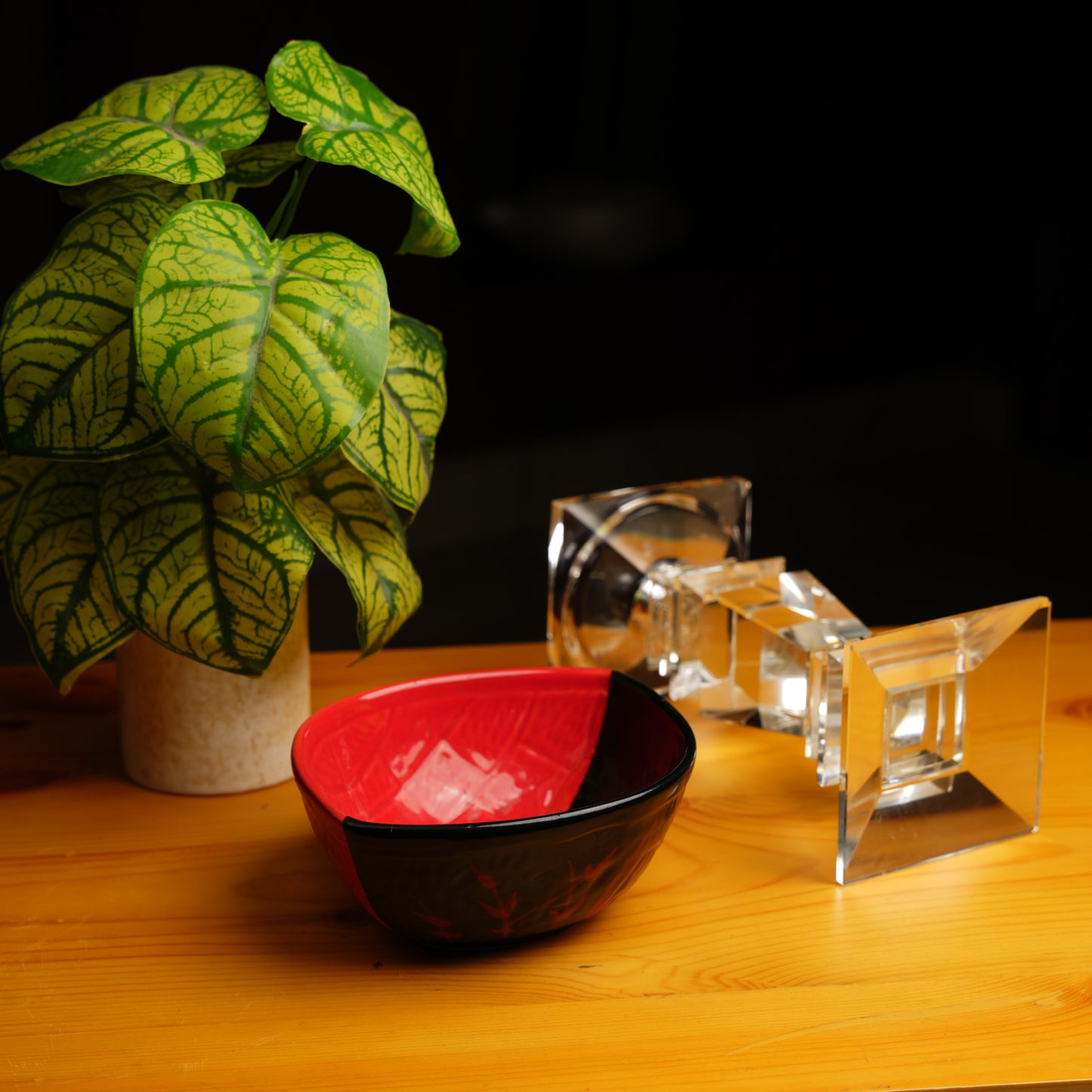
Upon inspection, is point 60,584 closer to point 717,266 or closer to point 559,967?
point 559,967

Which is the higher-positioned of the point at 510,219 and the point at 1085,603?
the point at 510,219

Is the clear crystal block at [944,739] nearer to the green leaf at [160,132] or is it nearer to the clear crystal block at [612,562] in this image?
the clear crystal block at [612,562]

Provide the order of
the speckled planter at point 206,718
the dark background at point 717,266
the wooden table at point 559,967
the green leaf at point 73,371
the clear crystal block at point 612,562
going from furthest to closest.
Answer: the dark background at point 717,266 → the clear crystal block at point 612,562 → the speckled planter at point 206,718 → the green leaf at point 73,371 → the wooden table at point 559,967

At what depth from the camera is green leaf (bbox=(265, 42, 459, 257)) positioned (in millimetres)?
614

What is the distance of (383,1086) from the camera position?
0.51 m

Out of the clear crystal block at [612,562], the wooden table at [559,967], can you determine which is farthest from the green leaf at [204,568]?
the clear crystal block at [612,562]

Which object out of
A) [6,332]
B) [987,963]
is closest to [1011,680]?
[987,963]

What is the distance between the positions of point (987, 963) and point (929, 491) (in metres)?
0.79

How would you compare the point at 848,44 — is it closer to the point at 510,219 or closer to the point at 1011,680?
the point at 510,219

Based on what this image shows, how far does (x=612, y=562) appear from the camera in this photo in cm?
88

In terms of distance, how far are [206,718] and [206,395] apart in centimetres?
24

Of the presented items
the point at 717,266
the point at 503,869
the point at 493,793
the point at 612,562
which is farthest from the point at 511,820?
the point at 717,266

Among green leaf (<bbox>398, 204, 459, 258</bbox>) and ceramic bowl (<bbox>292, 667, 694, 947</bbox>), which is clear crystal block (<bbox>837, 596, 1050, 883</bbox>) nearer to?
ceramic bowl (<bbox>292, 667, 694, 947</bbox>)

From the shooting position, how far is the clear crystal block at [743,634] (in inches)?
30.6
